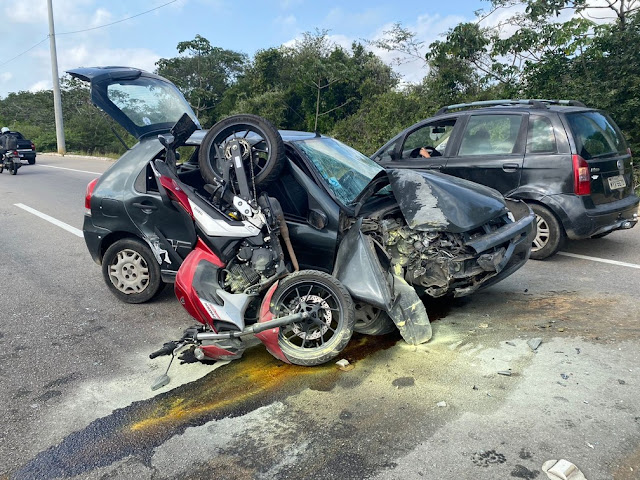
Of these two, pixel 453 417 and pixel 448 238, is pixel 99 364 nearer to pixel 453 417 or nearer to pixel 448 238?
pixel 453 417

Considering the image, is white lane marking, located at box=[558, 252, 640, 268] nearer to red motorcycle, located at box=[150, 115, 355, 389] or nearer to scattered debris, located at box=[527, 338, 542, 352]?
scattered debris, located at box=[527, 338, 542, 352]

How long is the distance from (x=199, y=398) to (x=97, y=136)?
40.5m

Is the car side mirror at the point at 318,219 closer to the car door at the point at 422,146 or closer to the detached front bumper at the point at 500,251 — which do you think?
the detached front bumper at the point at 500,251

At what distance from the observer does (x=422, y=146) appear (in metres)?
7.25

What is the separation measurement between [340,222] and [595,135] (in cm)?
373

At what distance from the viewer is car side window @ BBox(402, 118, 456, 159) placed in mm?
6965

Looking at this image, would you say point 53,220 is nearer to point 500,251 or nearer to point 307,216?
point 307,216

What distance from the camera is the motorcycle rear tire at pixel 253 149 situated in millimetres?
4113

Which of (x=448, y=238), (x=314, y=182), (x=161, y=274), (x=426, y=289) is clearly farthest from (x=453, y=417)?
(x=161, y=274)

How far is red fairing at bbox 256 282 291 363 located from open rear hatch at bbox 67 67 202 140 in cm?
221

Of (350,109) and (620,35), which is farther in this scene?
(350,109)

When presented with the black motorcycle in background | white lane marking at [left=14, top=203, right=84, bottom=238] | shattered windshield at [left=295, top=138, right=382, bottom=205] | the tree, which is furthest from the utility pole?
shattered windshield at [left=295, top=138, right=382, bottom=205]

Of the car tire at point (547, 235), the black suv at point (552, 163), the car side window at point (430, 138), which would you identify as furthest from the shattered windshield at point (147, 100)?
the car tire at point (547, 235)

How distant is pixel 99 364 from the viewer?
12.8ft
